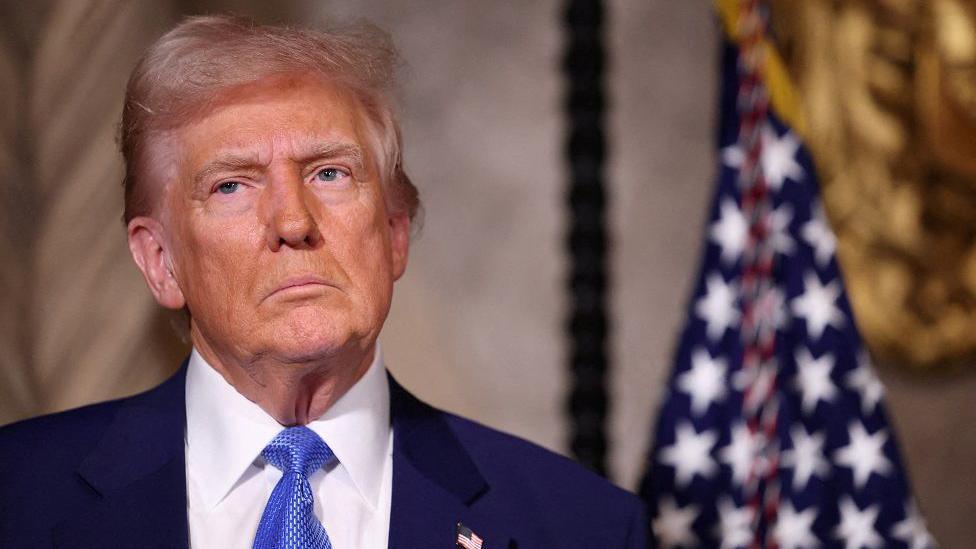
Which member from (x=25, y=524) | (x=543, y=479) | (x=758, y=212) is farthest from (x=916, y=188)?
(x=25, y=524)

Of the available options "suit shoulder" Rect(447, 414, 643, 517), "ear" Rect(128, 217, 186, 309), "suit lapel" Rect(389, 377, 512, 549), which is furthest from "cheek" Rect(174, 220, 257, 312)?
"suit shoulder" Rect(447, 414, 643, 517)

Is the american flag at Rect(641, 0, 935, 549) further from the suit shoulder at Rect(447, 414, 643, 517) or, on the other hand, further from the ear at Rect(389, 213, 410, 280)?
the ear at Rect(389, 213, 410, 280)

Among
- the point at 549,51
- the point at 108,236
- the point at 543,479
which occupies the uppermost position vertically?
the point at 549,51

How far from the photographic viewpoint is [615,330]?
12.5 feet

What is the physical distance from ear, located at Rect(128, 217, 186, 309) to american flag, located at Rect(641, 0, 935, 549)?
1.64 metres

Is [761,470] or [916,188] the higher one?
[916,188]

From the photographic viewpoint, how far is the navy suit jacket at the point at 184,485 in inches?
68.2

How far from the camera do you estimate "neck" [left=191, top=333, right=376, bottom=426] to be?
68.7 inches

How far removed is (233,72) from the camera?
1.74 m

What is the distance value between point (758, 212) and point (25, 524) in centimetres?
211

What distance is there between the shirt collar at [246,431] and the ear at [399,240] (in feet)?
0.51

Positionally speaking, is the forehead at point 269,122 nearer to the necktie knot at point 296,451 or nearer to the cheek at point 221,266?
the cheek at point 221,266

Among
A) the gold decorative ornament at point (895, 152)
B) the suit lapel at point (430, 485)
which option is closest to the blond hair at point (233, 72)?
the suit lapel at point (430, 485)

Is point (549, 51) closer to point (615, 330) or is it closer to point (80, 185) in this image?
point (615, 330)
